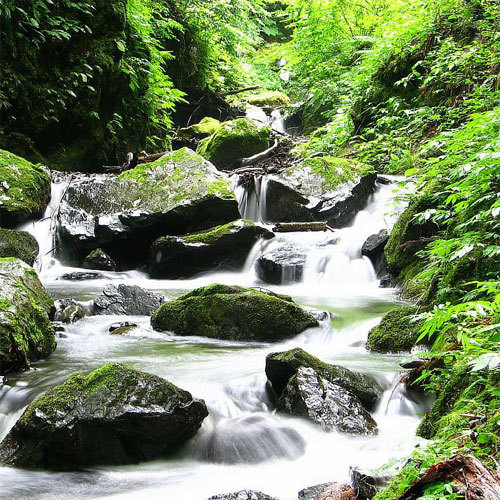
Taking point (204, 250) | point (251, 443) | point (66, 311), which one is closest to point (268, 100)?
point (204, 250)

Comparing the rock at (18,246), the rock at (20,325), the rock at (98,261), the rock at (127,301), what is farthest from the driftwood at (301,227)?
the rock at (20,325)

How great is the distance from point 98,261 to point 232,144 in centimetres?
591

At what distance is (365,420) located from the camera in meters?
3.34

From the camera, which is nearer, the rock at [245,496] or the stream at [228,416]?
the rock at [245,496]

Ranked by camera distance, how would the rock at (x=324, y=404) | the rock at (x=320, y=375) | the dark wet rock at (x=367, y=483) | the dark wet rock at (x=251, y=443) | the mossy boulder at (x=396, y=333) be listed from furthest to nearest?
the mossy boulder at (x=396, y=333) < the rock at (x=320, y=375) < the rock at (x=324, y=404) < the dark wet rock at (x=251, y=443) < the dark wet rock at (x=367, y=483)

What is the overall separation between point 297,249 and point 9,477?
645 cm

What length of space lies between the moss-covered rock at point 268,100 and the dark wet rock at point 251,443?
18.5m

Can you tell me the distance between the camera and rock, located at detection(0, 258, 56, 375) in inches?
158

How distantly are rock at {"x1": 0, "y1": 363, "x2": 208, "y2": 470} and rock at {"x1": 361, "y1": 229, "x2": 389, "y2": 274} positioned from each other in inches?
219

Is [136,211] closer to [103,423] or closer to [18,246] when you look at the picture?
[18,246]

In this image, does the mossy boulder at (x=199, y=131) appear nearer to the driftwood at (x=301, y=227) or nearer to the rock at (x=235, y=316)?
the driftwood at (x=301, y=227)

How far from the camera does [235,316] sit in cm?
531

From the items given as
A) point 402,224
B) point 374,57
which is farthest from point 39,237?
point 374,57

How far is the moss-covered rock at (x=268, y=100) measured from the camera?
67.2 ft
